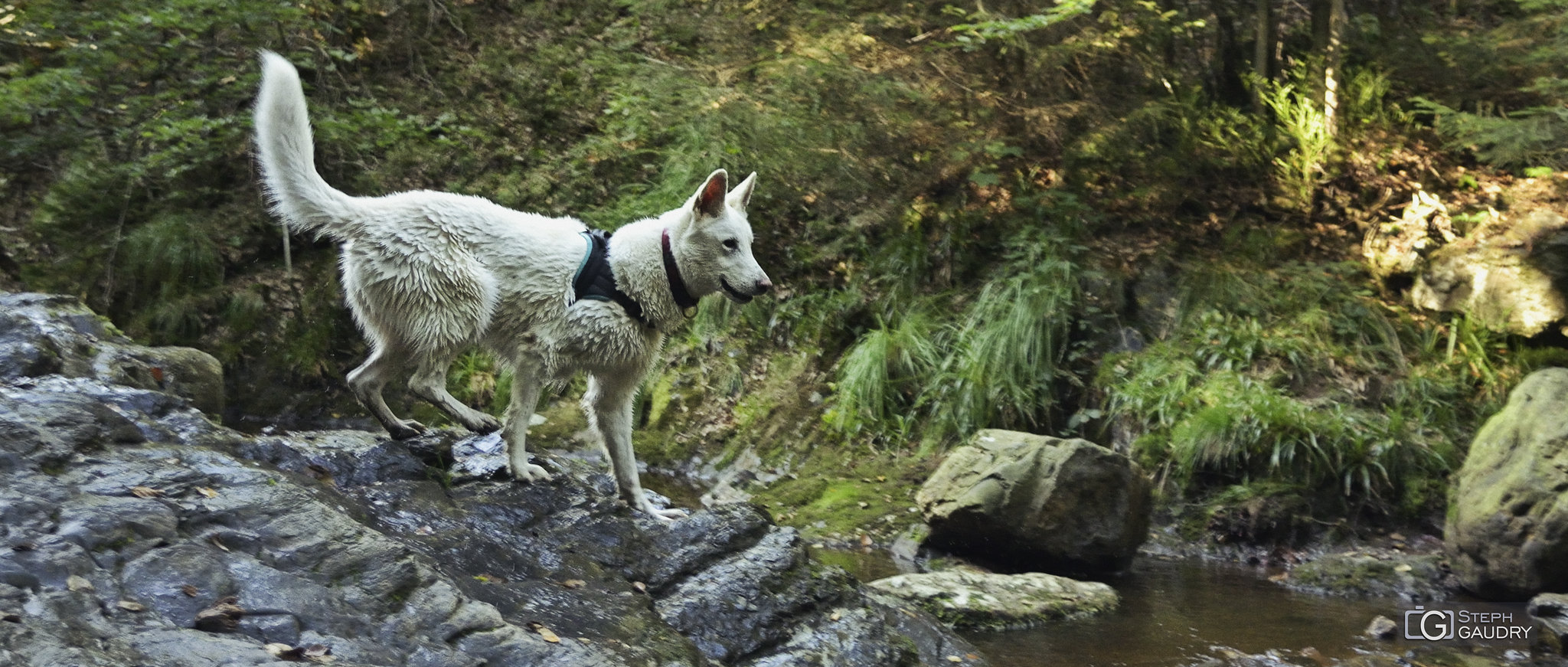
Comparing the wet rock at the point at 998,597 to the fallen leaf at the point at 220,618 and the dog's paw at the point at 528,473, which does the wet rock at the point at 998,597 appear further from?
the fallen leaf at the point at 220,618

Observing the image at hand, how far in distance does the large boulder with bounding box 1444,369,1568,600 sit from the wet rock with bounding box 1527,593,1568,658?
1.09ft

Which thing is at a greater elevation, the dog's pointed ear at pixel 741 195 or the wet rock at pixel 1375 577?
the dog's pointed ear at pixel 741 195

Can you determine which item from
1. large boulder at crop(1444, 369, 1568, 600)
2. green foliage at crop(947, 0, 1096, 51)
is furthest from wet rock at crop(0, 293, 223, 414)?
large boulder at crop(1444, 369, 1568, 600)

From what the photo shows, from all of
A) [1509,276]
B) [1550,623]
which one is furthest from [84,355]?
[1509,276]

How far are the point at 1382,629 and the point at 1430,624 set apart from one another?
0.40 meters

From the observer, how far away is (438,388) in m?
5.23

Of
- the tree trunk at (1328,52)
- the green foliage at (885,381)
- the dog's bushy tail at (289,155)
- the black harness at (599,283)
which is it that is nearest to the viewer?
the dog's bushy tail at (289,155)

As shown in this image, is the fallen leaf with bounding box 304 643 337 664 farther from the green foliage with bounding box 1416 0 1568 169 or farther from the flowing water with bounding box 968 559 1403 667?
the green foliage with bounding box 1416 0 1568 169

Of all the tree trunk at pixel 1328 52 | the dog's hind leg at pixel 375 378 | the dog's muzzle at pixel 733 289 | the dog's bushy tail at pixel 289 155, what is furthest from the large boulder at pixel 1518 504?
the dog's bushy tail at pixel 289 155

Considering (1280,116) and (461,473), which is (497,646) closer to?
(461,473)

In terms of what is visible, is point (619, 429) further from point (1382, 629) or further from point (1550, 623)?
point (1550, 623)

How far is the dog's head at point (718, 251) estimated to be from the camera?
5156mm

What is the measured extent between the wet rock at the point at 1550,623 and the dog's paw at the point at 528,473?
17.3ft

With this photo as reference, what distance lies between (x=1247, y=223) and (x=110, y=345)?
31.9ft
